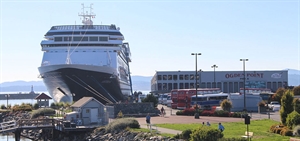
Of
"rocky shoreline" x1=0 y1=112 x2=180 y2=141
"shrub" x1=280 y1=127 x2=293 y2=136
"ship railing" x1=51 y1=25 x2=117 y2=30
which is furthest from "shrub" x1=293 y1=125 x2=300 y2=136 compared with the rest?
"ship railing" x1=51 y1=25 x2=117 y2=30

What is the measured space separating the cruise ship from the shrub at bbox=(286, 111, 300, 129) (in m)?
29.4

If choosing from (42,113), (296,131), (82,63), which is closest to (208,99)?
(82,63)

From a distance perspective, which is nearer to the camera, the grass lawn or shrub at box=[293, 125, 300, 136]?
the grass lawn

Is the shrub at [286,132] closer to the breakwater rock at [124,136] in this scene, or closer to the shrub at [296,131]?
the shrub at [296,131]

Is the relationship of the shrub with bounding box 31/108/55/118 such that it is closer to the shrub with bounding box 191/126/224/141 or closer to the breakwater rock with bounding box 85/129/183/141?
the breakwater rock with bounding box 85/129/183/141

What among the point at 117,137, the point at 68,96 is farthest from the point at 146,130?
the point at 68,96

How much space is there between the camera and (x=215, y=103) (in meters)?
66.2

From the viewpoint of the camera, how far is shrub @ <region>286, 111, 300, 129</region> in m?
31.8

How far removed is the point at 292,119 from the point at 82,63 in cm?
3712

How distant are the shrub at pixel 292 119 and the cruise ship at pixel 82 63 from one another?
96.6 ft

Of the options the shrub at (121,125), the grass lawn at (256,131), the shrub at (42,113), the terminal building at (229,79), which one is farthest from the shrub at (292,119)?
the terminal building at (229,79)

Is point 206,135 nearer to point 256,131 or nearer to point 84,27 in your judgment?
point 256,131

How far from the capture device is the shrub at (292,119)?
31.8 m

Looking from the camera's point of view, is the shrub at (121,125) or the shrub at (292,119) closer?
the shrub at (292,119)
